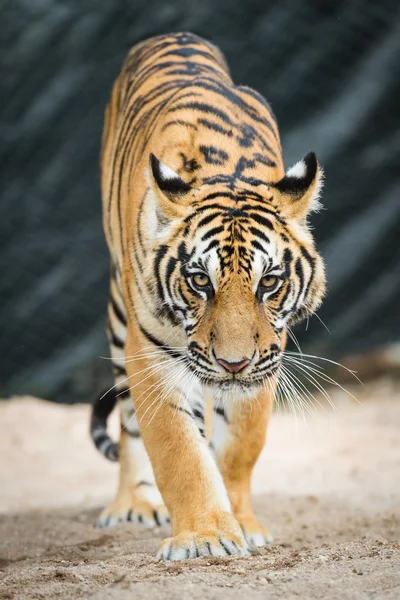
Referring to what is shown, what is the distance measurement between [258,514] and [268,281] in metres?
1.51

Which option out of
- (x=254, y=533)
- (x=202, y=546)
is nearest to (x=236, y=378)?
(x=202, y=546)

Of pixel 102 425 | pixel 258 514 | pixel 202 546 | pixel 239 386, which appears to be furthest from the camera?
pixel 102 425

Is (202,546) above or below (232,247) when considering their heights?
below

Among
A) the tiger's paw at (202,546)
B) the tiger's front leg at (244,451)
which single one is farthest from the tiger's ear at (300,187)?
the tiger's paw at (202,546)

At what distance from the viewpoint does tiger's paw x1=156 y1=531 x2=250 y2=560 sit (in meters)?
2.86

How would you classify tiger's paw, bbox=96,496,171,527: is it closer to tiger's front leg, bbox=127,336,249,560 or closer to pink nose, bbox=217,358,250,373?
tiger's front leg, bbox=127,336,249,560

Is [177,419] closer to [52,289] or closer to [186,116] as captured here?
[186,116]

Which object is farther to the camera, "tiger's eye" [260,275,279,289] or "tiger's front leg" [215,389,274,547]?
"tiger's front leg" [215,389,274,547]

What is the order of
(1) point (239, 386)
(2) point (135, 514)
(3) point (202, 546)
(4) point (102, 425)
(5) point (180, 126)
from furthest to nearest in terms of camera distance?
(4) point (102, 425), (2) point (135, 514), (5) point (180, 126), (1) point (239, 386), (3) point (202, 546)

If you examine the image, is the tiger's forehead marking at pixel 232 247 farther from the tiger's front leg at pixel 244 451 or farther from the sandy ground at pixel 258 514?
the sandy ground at pixel 258 514

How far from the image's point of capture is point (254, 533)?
11.3 feet

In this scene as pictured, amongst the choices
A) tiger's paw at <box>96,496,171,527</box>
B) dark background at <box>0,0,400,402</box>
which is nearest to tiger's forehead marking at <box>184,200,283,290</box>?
tiger's paw at <box>96,496,171,527</box>

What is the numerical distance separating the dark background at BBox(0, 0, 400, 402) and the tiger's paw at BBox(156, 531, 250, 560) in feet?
11.0

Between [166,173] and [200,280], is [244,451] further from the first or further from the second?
[166,173]
